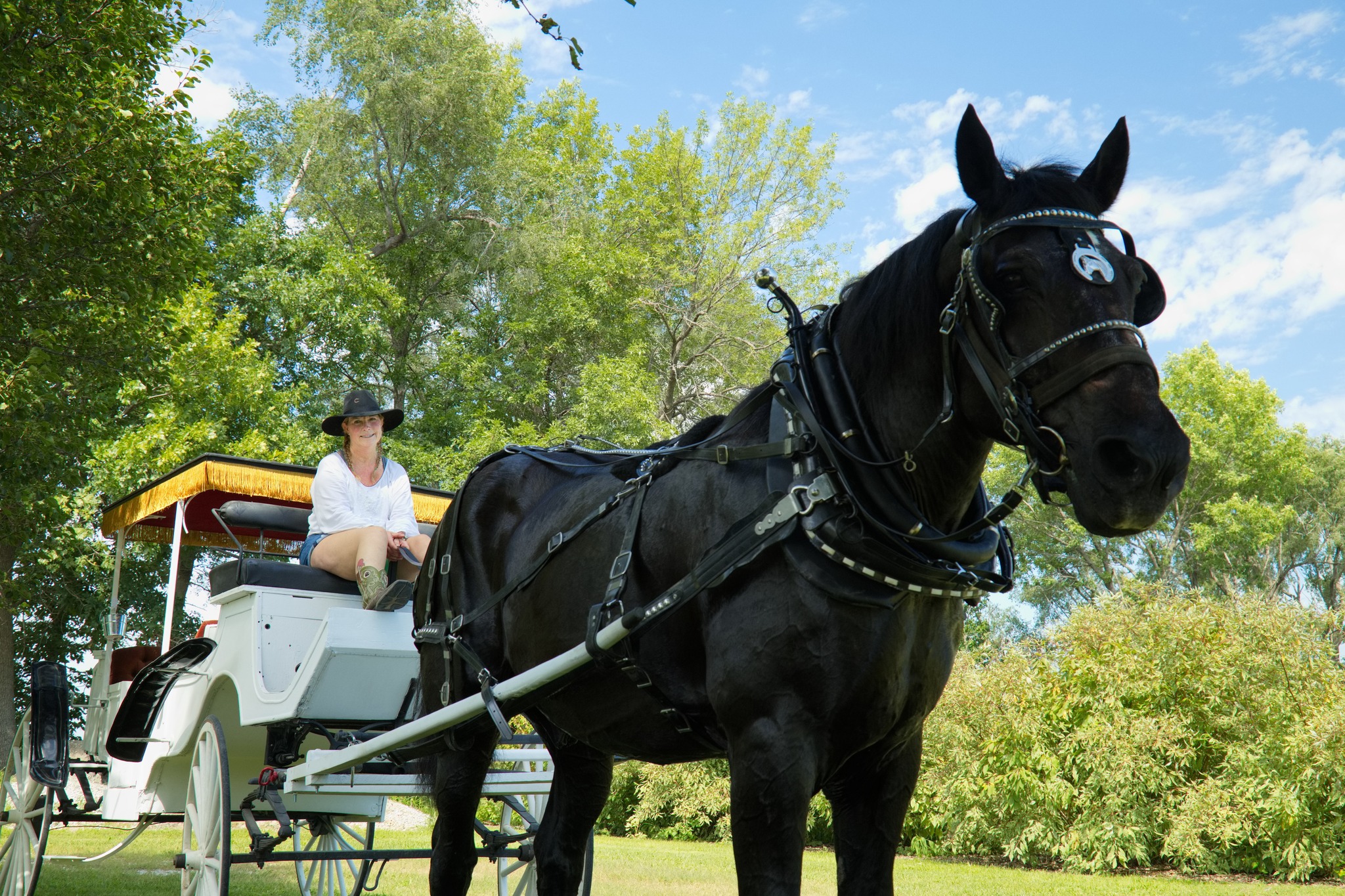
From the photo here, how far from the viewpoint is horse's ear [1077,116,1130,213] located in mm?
2184

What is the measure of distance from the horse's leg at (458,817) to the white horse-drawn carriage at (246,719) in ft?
0.83

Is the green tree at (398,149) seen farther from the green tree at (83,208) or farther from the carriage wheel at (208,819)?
the carriage wheel at (208,819)

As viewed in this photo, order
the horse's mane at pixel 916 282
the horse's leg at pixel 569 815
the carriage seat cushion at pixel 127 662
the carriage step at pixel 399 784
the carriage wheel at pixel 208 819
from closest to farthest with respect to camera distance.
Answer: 1. the horse's mane at pixel 916 282
2. the horse's leg at pixel 569 815
3. the carriage step at pixel 399 784
4. the carriage wheel at pixel 208 819
5. the carriage seat cushion at pixel 127 662

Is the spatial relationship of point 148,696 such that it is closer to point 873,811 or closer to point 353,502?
point 353,502

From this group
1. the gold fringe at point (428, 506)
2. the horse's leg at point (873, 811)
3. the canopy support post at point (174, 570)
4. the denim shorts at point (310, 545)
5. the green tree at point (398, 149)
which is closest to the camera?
the horse's leg at point (873, 811)

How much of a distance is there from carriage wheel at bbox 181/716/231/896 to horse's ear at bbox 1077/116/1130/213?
3883 mm

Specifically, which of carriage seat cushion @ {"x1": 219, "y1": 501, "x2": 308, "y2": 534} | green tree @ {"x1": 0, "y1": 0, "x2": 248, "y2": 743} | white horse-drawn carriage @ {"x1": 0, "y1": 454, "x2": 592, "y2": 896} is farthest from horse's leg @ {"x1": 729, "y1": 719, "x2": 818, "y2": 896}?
green tree @ {"x1": 0, "y1": 0, "x2": 248, "y2": 743}

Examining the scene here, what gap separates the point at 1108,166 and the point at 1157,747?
7536 mm

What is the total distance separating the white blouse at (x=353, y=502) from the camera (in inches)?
186

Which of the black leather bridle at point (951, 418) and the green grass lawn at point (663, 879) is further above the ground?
the black leather bridle at point (951, 418)

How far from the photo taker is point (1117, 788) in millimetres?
8586

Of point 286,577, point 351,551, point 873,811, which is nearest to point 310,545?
point 286,577

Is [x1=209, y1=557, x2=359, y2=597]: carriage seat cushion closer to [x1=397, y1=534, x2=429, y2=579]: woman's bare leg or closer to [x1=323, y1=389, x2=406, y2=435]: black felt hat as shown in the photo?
[x1=397, y1=534, x2=429, y2=579]: woman's bare leg

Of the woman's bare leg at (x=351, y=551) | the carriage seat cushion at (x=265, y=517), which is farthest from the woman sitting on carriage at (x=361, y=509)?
the carriage seat cushion at (x=265, y=517)
